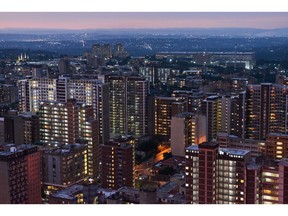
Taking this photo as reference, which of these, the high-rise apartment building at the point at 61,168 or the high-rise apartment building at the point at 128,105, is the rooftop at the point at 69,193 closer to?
the high-rise apartment building at the point at 61,168

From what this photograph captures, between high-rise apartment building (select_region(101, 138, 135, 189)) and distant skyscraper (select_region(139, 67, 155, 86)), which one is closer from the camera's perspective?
high-rise apartment building (select_region(101, 138, 135, 189))

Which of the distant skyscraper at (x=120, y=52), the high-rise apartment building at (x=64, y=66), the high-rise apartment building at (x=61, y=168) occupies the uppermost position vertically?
the distant skyscraper at (x=120, y=52)

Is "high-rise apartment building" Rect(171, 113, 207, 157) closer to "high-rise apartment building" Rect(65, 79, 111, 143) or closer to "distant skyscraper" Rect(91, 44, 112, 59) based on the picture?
"high-rise apartment building" Rect(65, 79, 111, 143)

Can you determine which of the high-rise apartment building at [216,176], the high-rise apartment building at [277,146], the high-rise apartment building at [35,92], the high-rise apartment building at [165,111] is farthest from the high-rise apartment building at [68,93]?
the high-rise apartment building at [216,176]

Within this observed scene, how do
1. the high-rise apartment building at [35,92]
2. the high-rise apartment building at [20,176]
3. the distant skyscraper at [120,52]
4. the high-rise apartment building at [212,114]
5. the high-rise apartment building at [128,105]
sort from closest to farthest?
1. the high-rise apartment building at [20,176]
2. the high-rise apartment building at [212,114]
3. the high-rise apartment building at [128,105]
4. the high-rise apartment building at [35,92]
5. the distant skyscraper at [120,52]

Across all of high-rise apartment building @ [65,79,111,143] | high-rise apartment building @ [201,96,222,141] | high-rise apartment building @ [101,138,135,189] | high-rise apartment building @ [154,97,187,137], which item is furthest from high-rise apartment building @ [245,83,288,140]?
high-rise apartment building @ [101,138,135,189]

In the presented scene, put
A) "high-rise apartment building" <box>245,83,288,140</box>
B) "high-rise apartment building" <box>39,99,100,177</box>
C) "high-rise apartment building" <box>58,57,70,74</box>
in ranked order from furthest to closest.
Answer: "high-rise apartment building" <box>58,57,70,74</box> → "high-rise apartment building" <box>245,83,288,140</box> → "high-rise apartment building" <box>39,99,100,177</box>

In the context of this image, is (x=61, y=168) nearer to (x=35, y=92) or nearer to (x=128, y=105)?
(x=128, y=105)
